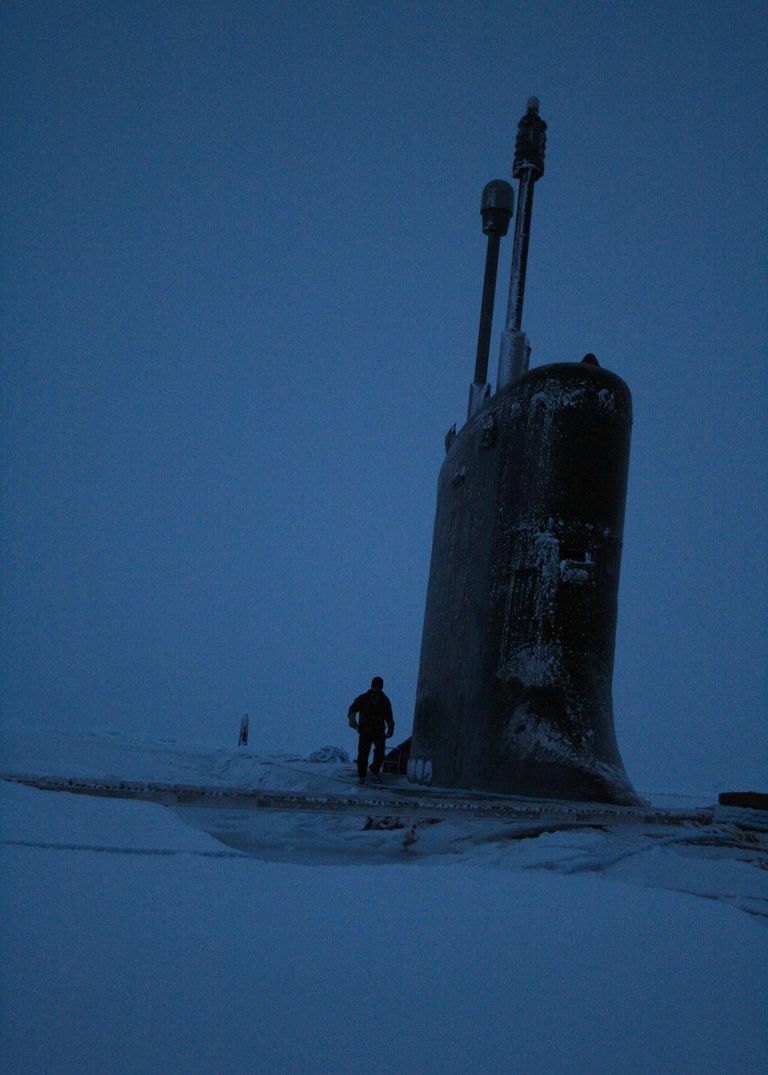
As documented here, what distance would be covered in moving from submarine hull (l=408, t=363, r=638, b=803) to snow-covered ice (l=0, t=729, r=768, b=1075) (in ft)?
11.7

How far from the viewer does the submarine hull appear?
7.02 meters

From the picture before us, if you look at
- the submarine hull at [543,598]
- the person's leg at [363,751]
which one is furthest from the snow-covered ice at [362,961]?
the person's leg at [363,751]

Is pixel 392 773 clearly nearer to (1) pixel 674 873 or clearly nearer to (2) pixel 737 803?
(2) pixel 737 803

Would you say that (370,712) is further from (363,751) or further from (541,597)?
(541,597)

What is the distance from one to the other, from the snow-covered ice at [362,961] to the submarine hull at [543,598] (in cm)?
358

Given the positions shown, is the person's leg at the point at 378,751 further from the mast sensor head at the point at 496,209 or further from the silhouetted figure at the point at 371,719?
the mast sensor head at the point at 496,209

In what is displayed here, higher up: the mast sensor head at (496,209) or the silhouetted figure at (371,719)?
the mast sensor head at (496,209)

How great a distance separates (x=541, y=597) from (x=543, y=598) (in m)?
0.02

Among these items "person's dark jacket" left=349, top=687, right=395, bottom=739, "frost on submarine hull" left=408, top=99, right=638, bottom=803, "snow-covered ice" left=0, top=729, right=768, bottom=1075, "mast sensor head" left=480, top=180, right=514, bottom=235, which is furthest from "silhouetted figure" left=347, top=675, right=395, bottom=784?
"mast sensor head" left=480, top=180, right=514, bottom=235

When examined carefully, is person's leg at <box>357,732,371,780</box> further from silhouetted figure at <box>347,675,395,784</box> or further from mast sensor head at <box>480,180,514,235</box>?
mast sensor head at <box>480,180,514,235</box>

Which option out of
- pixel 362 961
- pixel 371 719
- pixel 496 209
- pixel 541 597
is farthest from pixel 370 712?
pixel 496 209

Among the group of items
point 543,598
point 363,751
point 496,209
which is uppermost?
point 496,209

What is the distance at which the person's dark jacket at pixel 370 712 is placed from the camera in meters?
9.68

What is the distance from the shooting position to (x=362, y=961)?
75.7 inches
